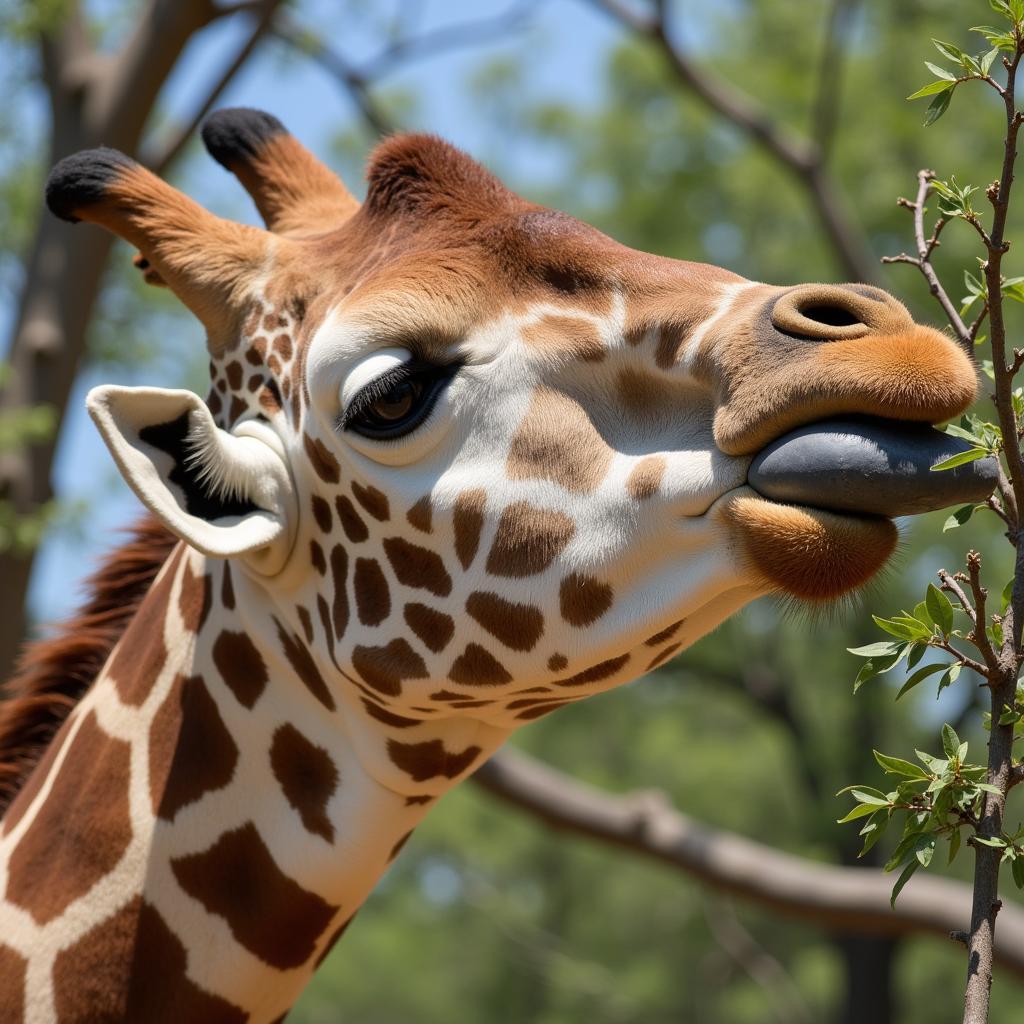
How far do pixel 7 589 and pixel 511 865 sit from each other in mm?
21458

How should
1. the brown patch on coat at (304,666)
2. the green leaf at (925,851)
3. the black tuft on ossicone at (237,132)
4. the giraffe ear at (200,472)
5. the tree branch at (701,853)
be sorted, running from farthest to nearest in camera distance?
the tree branch at (701,853)
the black tuft on ossicone at (237,132)
the brown patch on coat at (304,666)
the giraffe ear at (200,472)
the green leaf at (925,851)

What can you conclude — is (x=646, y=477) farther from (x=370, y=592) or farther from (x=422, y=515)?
(x=370, y=592)

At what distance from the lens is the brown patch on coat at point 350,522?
2.97 meters

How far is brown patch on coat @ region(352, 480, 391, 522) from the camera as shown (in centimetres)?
292

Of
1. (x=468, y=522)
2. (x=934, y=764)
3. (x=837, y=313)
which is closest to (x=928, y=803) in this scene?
(x=934, y=764)

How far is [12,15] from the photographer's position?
9.34 m

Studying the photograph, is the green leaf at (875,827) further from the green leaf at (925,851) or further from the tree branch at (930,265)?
the tree branch at (930,265)

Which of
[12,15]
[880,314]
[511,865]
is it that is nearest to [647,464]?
[880,314]

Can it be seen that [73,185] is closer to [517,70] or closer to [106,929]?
[106,929]

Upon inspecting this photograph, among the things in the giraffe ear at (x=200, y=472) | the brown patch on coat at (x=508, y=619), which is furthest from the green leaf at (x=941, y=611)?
the giraffe ear at (x=200, y=472)

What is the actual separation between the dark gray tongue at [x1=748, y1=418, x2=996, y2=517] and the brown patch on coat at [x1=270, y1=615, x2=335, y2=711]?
1135 millimetres

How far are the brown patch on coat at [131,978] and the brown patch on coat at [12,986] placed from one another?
0.08 m

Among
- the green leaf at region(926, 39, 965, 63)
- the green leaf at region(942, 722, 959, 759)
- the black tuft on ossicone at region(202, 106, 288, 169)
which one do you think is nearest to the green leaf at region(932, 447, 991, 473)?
the green leaf at region(942, 722, 959, 759)

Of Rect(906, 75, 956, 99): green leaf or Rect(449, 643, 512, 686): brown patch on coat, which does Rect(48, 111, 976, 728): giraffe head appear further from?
Rect(906, 75, 956, 99): green leaf
